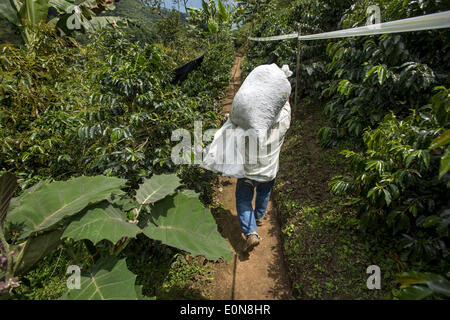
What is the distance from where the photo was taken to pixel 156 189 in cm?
139

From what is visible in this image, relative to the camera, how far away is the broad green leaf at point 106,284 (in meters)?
0.97

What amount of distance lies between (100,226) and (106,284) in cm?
27

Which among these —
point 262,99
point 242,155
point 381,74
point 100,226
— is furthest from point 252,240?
point 381,74

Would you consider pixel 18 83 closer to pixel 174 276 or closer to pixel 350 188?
pixel 174 276

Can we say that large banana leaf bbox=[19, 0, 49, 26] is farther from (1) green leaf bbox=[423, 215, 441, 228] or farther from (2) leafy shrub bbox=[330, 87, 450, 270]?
(1) green leaf bbox=[423, 215, 441, 228]

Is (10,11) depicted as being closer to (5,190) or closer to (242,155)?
(5,190)

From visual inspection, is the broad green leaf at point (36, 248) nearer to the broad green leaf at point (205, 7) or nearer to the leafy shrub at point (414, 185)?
the leafy shrub at point (414, 185)

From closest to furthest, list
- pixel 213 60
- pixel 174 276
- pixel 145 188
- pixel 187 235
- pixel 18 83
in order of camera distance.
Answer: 1. pixel 187 235
2. pixel 145 188
3. pixel 174 276
4. pixel 18 83
5. pixel 213 60

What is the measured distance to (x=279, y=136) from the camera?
197 centimetres

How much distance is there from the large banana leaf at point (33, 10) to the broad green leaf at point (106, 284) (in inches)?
249

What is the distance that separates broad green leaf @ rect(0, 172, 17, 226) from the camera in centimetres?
102

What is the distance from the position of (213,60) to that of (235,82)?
190cm

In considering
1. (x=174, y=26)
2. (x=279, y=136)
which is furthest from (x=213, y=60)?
(x=279, y=136)

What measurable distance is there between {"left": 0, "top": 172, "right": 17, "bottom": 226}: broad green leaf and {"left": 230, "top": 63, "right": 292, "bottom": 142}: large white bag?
56.9 inches
